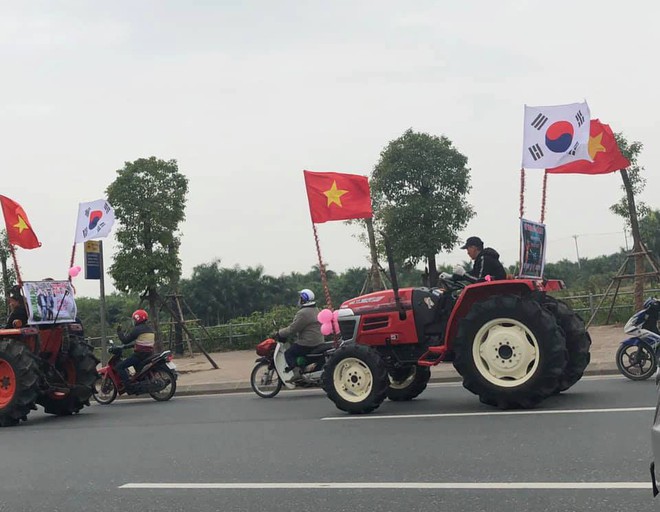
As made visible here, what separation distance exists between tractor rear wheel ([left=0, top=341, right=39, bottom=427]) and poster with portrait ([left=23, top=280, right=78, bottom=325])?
48 cm

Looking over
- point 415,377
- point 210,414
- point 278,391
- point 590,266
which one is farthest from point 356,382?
point 590,266

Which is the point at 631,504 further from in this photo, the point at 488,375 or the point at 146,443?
the point at 146,443

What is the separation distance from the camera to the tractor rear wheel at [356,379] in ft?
28.2

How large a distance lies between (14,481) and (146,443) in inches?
67.7

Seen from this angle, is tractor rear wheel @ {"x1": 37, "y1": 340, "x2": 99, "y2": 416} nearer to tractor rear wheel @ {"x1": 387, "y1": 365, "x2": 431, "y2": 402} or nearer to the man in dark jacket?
tractor rear wheel @ {"x1": 387, "y1": 365, "x2": 431, "y2": 402}

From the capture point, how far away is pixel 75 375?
11.5m

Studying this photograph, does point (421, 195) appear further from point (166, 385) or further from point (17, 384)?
point (17, 384)

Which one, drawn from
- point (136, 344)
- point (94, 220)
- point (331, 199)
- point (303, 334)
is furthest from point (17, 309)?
point (331, 199)

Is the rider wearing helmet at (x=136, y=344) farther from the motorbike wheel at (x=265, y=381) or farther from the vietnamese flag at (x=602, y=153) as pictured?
the vietnamese flag at (x=602, y=153)

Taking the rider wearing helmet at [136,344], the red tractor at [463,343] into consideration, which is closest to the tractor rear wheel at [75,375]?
the rider wearing helmet at [136,344]

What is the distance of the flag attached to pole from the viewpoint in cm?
1459

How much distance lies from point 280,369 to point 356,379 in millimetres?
3009

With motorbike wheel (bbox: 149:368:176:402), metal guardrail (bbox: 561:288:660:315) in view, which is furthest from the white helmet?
metal guardrail (bbox: 561:288:660:315)

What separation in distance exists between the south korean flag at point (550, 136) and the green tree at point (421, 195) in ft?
50.1
